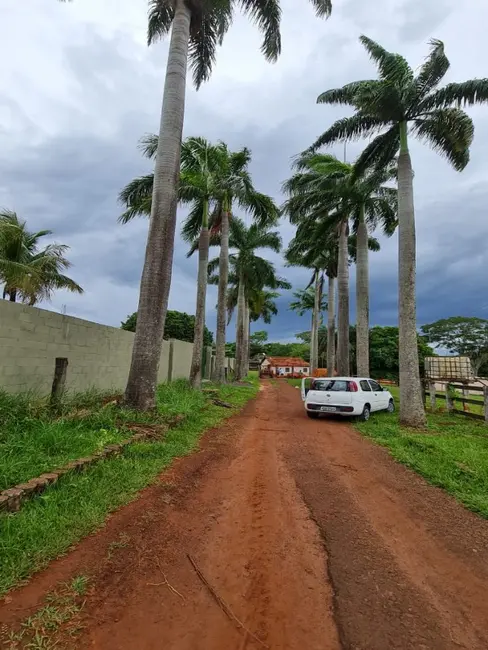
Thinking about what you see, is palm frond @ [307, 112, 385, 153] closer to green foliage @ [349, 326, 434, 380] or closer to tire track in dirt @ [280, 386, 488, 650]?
tire track in dirt @ [280, 386, 488, 650]

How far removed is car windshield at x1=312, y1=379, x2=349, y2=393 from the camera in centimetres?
1232

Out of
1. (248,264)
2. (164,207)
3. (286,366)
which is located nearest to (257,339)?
(286,366)

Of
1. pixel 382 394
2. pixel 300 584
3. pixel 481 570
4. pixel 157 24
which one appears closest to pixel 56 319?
pixel 300 584

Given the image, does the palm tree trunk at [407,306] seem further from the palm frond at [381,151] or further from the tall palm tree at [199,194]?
the tall palm tree at [199,194]

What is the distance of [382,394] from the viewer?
14188mm

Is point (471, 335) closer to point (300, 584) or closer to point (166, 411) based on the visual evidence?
point (166, 411)

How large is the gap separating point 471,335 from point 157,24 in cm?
5153

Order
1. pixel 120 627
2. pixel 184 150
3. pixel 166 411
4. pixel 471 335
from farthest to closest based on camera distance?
1. pixel 471 335
2. pixel 184 150
3. pixel 166 411
4. pixel 120 627

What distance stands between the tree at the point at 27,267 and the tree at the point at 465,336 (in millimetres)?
47348

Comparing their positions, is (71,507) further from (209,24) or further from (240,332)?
(240,332)

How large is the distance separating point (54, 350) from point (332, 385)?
8.34 meters

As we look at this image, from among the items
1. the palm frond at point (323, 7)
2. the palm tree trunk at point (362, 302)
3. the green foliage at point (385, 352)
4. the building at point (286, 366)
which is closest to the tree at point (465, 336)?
the green foliage at point (385, 352)

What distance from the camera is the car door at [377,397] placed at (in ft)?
43.5

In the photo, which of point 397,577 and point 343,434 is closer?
point 397,577
